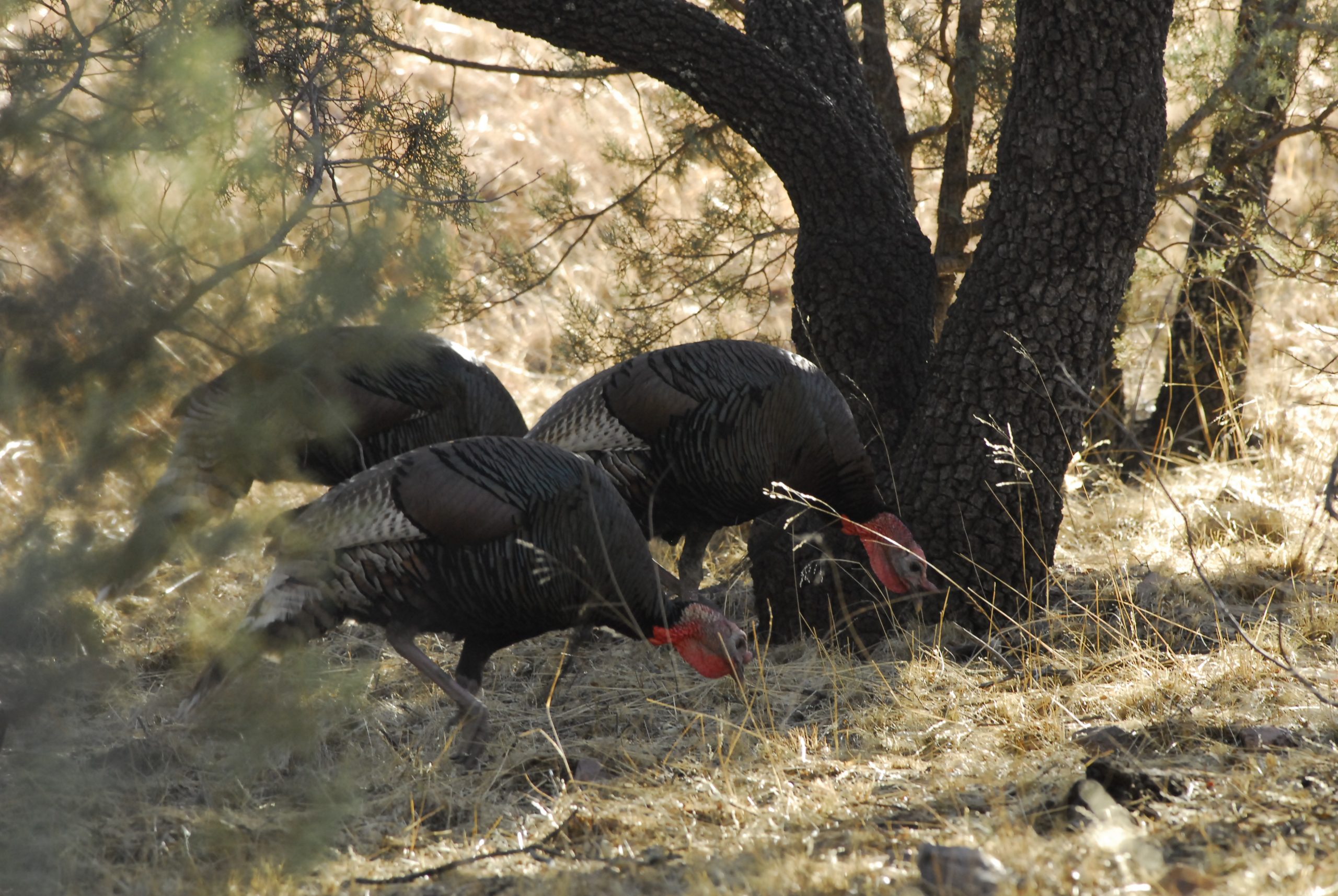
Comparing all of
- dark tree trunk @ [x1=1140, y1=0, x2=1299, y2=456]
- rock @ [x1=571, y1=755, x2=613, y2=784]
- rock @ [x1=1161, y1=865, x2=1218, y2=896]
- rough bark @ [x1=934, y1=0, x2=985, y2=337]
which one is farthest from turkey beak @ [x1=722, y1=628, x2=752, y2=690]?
dark tree trunk @ [x1=1140, y1=0, x2=1299, y2=456]

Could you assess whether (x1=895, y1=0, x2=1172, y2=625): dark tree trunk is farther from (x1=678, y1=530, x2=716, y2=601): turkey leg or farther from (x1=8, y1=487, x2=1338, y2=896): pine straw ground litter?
(x1=678, y1=530, x2=716, y2=601): turkey leg

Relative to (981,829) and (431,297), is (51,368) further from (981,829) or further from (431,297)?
(981,829)

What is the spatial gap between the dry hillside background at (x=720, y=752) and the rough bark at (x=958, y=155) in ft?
4.56

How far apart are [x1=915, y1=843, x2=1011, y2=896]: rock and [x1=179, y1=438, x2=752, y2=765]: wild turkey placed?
4.93 feet

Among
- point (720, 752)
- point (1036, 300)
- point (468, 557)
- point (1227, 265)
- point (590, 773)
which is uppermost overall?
point (1227, 265)

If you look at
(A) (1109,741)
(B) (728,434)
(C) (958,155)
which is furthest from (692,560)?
(C) (958,155)

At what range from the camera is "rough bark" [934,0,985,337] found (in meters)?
5.23

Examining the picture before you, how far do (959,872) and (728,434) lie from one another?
7.78ft

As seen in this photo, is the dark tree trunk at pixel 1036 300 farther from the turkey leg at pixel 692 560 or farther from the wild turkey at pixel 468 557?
the wild turkey at pixel 468 557

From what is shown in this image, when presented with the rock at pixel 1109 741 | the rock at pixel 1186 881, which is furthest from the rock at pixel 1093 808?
the rock at pixel 1109 741

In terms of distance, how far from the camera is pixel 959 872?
2.22 m

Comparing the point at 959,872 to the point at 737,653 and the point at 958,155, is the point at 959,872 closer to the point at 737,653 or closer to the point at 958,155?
the point at 737,653

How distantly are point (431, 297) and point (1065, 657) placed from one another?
2.37 metres

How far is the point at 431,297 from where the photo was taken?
8.05ft
